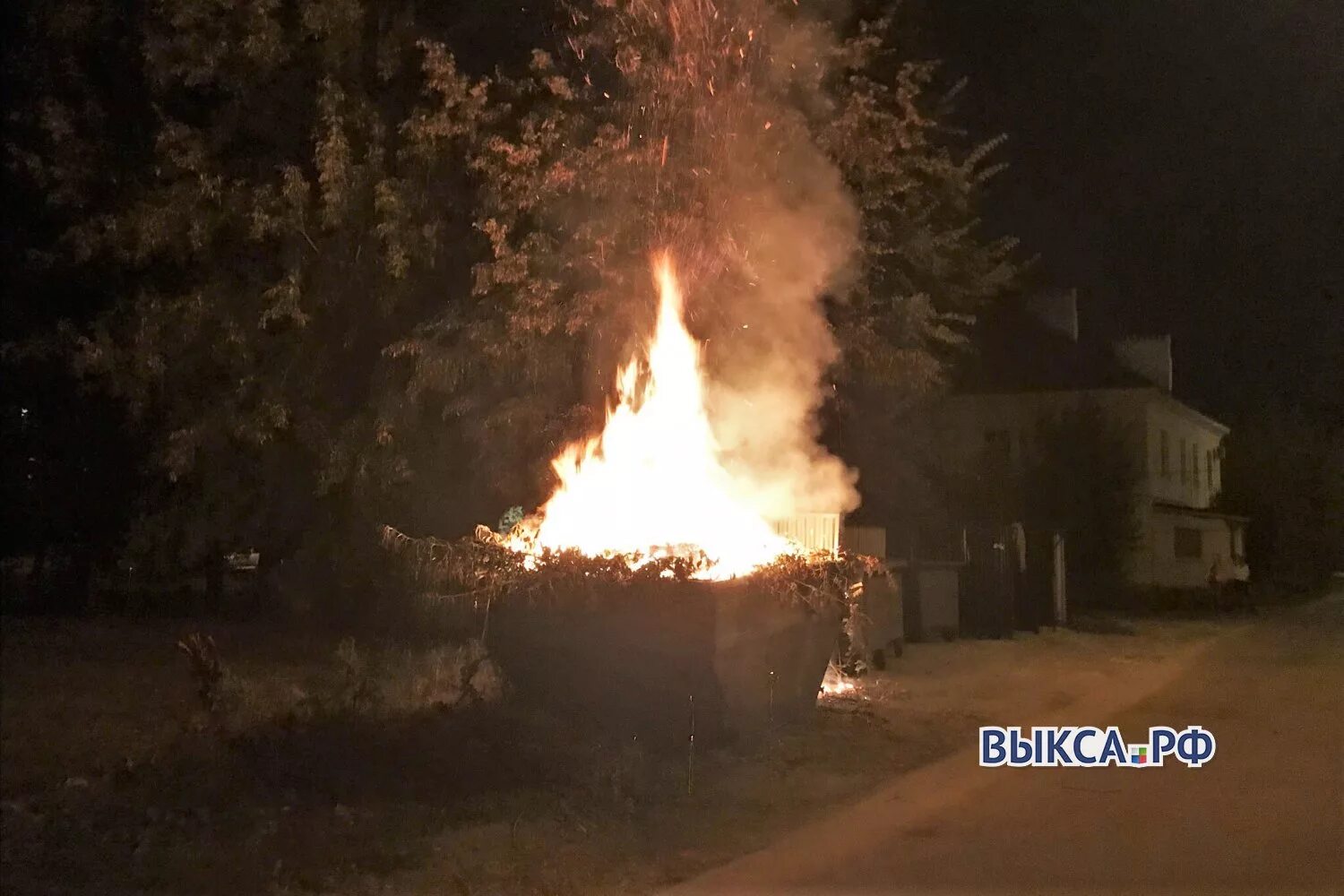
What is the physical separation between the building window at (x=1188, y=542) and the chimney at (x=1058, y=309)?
6.01 meters

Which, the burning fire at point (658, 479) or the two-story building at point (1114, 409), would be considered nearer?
the burning fire at point (658, 479)

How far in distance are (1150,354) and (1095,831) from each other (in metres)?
30.3

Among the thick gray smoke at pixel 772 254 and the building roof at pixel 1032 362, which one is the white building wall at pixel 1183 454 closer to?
the building roof at pixel 1032 362

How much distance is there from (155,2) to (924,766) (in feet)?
32.3

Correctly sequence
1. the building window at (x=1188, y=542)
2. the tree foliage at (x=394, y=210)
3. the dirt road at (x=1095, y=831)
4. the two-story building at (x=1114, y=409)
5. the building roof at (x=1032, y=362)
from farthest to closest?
the building window at (x=1188, y=542) → the building roof at (x=1032, y=362) → the two-story building at (x=1114, y=409) → the tree foliage at (x=394, y=210) → the dirt road at (x=1095, y=831)

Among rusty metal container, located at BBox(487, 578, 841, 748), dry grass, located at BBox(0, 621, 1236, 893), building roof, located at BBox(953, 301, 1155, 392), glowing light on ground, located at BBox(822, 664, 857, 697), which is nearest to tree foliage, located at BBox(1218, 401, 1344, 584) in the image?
building roof, located at BBox(953, 301, 1155, 392)

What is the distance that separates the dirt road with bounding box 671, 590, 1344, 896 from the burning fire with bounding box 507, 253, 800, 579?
2690 mm

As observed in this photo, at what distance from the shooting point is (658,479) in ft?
33.4

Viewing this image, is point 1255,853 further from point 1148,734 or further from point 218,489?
point 218,489

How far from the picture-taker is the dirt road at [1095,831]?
233 inches

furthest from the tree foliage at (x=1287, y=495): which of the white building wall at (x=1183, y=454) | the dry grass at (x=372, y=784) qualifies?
the dry grass at (x=372, y=784)

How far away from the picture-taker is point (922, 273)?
15617 mm

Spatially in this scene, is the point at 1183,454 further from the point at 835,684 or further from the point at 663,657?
the point at 663,657

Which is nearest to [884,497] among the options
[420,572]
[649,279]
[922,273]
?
[922,273]
